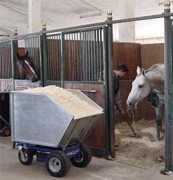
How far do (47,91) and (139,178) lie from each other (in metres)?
1.32

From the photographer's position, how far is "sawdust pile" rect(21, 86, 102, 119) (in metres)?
3.62

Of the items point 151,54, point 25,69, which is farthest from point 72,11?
point 25,69

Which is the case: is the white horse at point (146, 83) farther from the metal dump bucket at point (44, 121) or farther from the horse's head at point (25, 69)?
the horse's head at point (25, 69)

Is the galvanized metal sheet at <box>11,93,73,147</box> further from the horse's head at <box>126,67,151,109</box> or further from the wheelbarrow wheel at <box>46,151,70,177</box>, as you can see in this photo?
the horse's head at <box>126,67,151,109</box>

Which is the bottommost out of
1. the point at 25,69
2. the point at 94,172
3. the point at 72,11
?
the point at 94,172

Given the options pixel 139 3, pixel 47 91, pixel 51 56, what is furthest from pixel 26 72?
pixel 139 3

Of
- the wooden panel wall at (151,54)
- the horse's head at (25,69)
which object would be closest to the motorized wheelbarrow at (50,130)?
the horse's head at (25,69)

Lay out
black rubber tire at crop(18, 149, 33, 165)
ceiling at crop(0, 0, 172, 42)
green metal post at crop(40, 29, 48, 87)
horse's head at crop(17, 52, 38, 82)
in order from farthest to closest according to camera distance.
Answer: ceiling at crop(0, 0, 172, 42), horse's head at crop(17, 52, 38, 82), green metal post at crop(40, 29, 48, 87), black rubber tire at crop(18, 149, 33, 165)

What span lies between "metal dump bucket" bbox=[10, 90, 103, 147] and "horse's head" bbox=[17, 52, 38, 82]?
117 centimetres

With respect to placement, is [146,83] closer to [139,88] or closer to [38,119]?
[139,88]

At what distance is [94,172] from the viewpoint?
3.74 metres

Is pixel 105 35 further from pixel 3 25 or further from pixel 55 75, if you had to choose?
pixel 3 25

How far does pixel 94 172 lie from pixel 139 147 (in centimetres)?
106

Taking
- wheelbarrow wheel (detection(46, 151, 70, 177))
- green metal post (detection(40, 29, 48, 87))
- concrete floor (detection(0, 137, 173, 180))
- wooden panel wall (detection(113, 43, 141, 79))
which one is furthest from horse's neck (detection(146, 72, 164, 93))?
wheelbarrow wheel (detection(46, 151, 70, 177))
